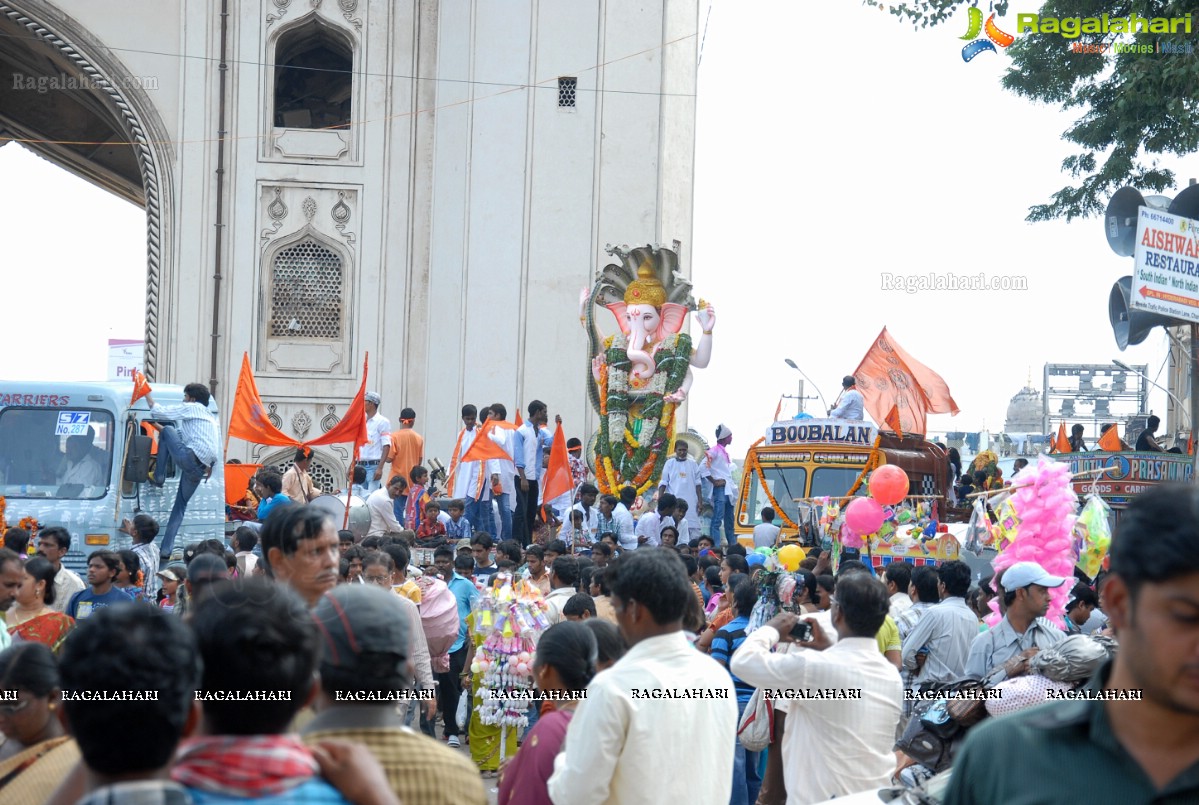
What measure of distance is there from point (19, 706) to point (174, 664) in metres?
1.64

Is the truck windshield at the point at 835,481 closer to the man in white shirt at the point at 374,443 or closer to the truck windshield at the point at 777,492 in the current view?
the truck windshield at the point at 777,492

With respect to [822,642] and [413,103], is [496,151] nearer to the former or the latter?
[413,103]

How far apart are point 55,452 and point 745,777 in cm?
777

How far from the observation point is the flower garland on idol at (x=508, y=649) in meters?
8.78

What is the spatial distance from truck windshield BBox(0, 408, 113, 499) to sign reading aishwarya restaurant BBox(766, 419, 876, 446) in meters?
7.85

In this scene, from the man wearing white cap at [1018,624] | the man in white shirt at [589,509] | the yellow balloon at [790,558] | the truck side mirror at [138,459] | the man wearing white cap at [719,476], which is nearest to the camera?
the man wearing white cap at [1018,624]

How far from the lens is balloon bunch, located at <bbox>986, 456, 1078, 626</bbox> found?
9.15 meters

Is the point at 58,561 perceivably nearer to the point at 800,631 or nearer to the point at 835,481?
the point at 800,631

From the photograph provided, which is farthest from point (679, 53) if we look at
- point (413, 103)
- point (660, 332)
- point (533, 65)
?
point (660, 332)

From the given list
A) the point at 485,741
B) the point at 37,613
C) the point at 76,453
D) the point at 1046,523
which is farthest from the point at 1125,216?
the point at 37,613

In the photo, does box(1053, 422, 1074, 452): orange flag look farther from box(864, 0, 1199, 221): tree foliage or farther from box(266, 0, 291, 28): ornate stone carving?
box(266, 0, 291, 28): ornate stone carving

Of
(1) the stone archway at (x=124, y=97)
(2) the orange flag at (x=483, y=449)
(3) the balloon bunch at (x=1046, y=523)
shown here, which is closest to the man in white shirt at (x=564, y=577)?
(3) the balloon bunch at (x=1046, y=523)

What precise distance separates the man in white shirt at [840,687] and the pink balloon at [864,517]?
7.72 m

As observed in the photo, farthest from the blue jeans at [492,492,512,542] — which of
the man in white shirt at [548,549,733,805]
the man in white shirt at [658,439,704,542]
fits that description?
the man in white shirt at [548,549,733,805]
